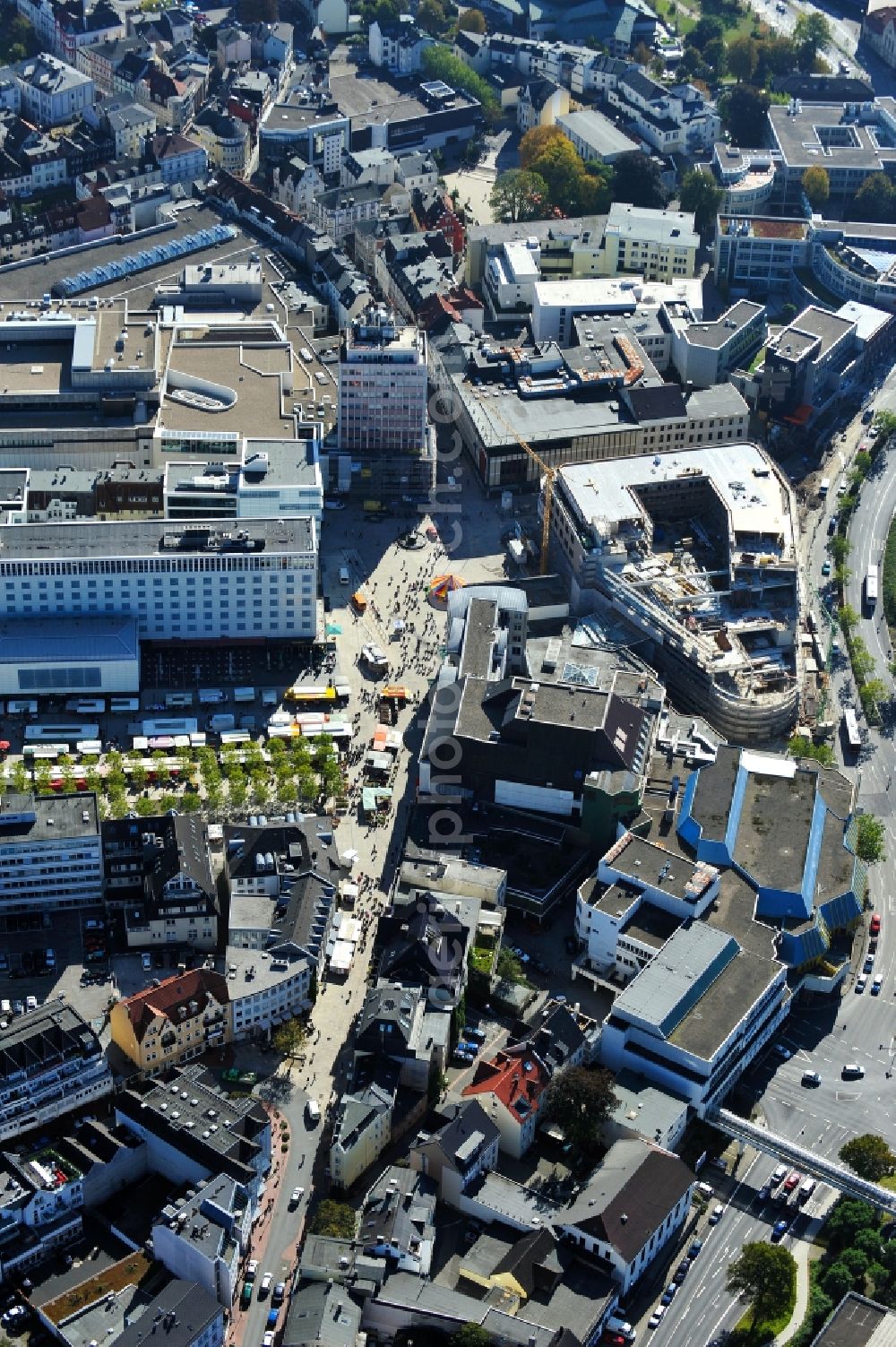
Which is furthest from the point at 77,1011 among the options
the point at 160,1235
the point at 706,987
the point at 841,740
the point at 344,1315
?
the point at 841,740

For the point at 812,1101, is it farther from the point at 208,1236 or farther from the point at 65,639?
the point at 65,639

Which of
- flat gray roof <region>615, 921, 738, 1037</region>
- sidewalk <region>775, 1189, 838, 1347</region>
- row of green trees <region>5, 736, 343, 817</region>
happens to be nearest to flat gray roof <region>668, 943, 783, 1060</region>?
flat gray roof <region>615, 921, 738, 1037</region>

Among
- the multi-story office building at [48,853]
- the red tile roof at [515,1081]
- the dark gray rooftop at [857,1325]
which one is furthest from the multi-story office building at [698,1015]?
the multi-story office building at [48,853]

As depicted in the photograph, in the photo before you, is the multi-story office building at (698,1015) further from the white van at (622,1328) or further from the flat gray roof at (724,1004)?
the white van at (622,1328)

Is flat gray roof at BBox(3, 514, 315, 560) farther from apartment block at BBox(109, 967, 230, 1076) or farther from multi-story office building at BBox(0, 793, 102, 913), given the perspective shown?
apartment block at BBox(109, 967, 230, 1076)

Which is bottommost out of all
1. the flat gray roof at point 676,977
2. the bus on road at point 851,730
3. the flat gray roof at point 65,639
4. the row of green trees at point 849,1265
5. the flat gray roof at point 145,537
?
the row of green trees at point 849,1265

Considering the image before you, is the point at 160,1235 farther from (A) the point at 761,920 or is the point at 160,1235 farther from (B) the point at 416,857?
(A) the point at 761,920
